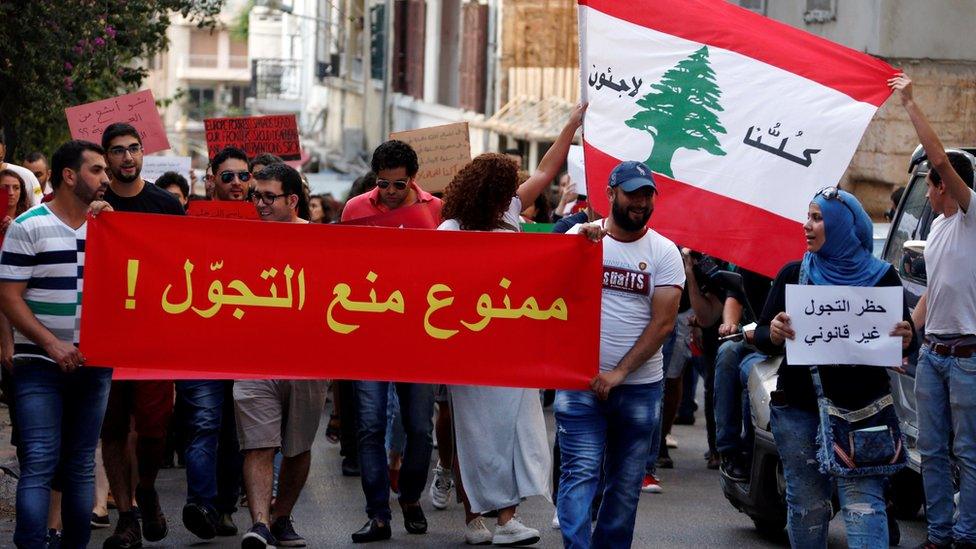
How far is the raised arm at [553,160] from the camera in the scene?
8227 millimetres

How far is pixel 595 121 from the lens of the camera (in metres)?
8.34

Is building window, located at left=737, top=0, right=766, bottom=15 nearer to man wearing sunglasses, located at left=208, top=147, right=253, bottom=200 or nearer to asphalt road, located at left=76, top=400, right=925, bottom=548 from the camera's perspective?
asphalt road, located at left=76, top=400, right=925, bottom=548

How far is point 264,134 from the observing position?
44.6 ft

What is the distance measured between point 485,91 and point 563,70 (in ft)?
9.58

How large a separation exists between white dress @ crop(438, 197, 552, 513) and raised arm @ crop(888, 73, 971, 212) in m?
1.97

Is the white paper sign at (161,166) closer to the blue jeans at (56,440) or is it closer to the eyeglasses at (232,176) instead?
the eyeglasses at (232,176)

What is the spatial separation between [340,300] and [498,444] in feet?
4.33

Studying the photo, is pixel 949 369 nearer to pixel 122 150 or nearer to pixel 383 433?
pixel 383 433

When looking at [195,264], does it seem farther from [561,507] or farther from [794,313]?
[794,313]

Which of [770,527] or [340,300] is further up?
[340,300]

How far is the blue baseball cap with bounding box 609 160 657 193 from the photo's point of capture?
708cm

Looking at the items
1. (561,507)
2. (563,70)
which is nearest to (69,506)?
(561,507)

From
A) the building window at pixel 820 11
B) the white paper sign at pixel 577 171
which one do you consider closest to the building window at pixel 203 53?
the building window at pixel 820 11

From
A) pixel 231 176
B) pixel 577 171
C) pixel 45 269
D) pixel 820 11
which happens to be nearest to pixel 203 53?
pixel 820 11
